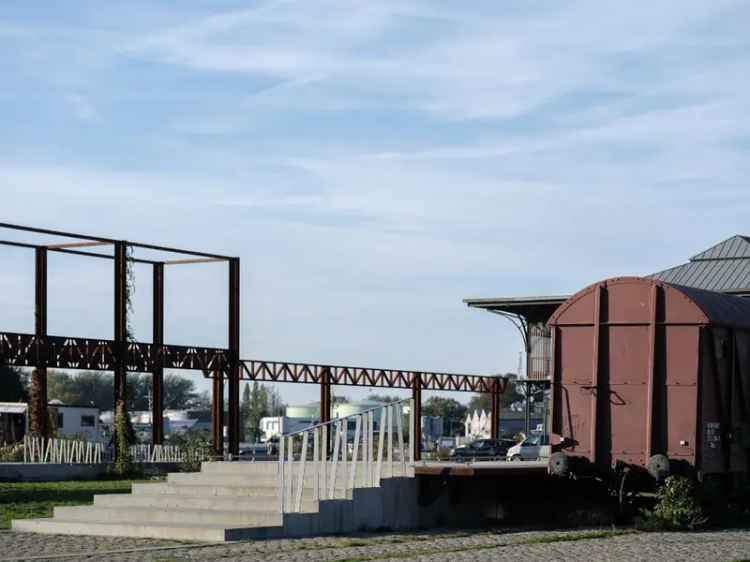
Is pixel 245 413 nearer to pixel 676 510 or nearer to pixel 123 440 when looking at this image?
pixel 123 440

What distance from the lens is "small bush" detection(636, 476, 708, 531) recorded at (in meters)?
19.0

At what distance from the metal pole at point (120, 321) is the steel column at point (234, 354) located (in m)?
4.94

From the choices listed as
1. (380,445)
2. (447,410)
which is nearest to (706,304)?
(380,445)

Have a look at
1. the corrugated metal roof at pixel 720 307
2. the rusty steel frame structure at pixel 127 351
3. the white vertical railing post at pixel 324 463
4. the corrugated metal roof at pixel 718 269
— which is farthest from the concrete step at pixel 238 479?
the corrugated metal roof at pixel 718 269

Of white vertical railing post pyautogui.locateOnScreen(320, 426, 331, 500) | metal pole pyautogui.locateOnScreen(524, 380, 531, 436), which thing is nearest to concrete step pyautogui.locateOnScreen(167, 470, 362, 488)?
white vertical railing post pyautogui.locateOnScreen(320, 426, 331, 500)

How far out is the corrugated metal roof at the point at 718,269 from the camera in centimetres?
5269

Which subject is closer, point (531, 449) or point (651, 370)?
point (651, 370)

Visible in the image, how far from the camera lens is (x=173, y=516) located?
17.8 m

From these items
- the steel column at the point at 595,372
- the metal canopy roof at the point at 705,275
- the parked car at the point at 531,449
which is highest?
the metal canopy roof at the point at 705,275

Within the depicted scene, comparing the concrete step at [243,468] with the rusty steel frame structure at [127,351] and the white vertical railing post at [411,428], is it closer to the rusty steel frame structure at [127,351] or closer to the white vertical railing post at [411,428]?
the white vertical railing post at [411,428]

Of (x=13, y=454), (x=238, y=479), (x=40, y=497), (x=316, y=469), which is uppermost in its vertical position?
(x=316, y=469)

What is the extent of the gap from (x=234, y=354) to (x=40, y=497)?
23.8 meters

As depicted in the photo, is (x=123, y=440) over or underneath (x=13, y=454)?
over

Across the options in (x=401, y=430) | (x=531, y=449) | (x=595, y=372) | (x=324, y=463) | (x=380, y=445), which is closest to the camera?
(x=324, y=463)
